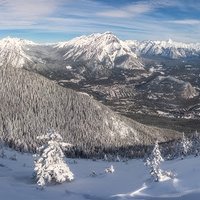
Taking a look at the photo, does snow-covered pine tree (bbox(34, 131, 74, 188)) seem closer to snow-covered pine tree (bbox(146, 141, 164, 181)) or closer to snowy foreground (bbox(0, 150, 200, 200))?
snowy foreground (bbox(0, 150, 200, 200))

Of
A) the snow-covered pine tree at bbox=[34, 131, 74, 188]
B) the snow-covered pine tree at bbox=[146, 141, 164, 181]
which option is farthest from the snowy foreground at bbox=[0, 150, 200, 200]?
the snow-covered pine tree at bbox=[34, 131, 74, 188]

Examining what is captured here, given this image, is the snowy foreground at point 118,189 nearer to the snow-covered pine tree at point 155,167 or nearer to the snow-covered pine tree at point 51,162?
the snow-covered pine tree at point 155,167

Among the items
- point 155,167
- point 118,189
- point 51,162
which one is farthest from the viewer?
point 51,162

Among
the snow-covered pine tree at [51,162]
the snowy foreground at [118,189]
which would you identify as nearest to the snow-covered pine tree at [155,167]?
the snowy foreground at [118,189]

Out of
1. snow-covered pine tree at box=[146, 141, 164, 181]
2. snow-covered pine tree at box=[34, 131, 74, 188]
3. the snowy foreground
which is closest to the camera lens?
the snowy foreground

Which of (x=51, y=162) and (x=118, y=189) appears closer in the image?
(x=118, y=189)

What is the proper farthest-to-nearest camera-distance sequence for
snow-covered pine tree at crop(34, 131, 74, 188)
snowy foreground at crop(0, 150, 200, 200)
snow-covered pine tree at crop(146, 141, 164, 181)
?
snow-covered pine tree at crop(34, 131, 74, 188), snow-covered pine tree at crop(146, 141, 164, 181), snowy foreground at crop(0, 150, 200, 200)

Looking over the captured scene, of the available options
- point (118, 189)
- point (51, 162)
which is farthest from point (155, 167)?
point (51, 162)

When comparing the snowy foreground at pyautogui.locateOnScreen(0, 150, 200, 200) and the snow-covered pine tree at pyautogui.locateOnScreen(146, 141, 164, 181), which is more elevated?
the snow-covered pine tree at pyautogui.locateOnScreen(146, 141, 164, 181)

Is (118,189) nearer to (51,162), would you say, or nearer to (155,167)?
(155,167)

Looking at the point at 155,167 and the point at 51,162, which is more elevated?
the point at 155,167
